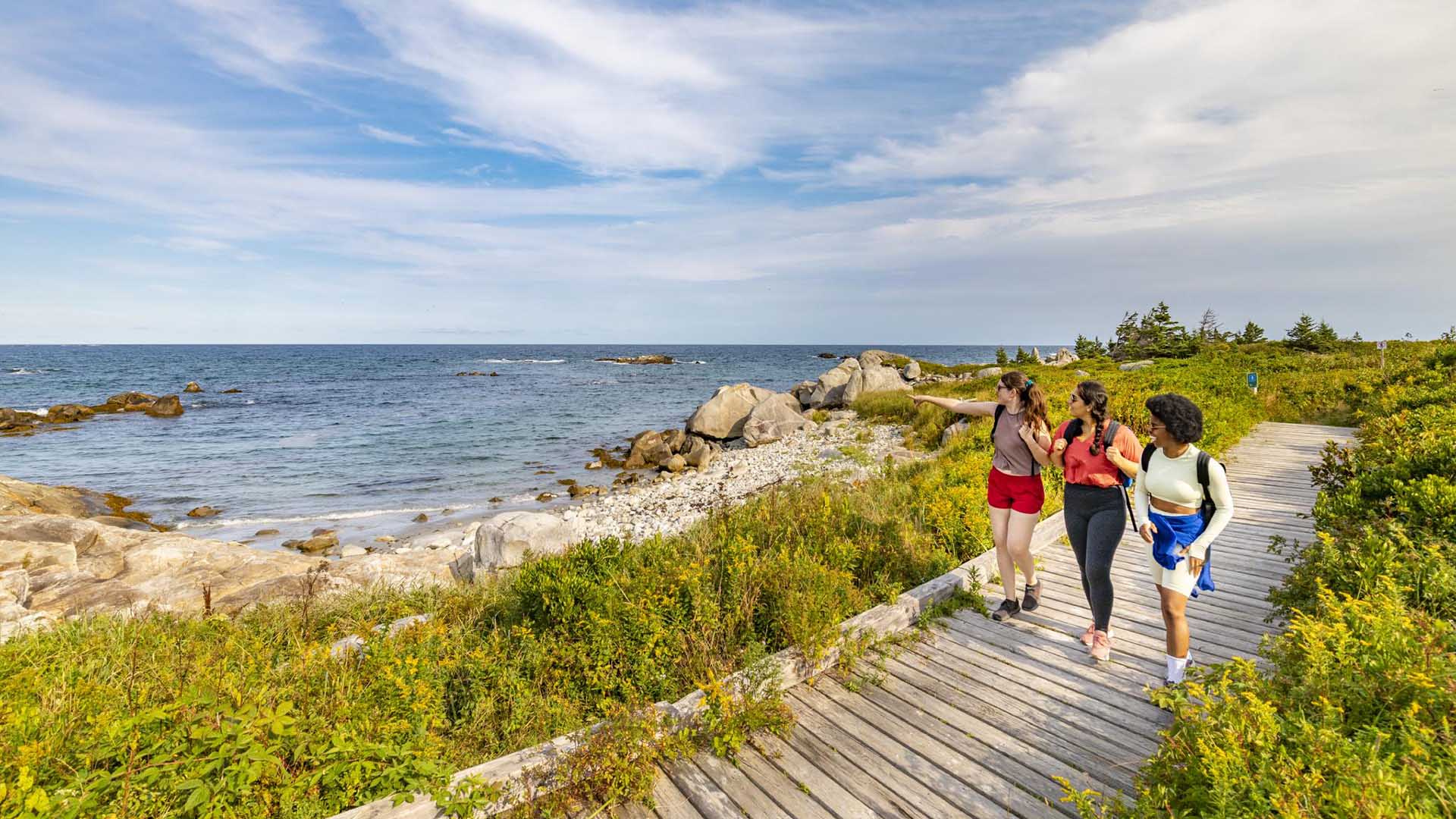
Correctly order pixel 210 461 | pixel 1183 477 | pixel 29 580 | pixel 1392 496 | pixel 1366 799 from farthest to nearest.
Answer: pixel 210 461 → pixel 29 580 → pixel 1392 496 → pixel 1183 477 → pixel 1366 799

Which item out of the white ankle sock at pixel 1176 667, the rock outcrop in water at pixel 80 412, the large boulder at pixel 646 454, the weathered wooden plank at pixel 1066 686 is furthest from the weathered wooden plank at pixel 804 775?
the rock outcrop in water at pixel 80 412

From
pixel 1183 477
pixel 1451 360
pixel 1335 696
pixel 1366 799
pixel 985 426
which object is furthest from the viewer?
pixel 1451 360

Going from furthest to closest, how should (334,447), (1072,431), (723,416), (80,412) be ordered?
(80,412)
(723,416)
(334,447)
(1072,431)

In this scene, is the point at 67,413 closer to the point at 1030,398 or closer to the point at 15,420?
the point at 15,420

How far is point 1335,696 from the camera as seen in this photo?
3.01 meters

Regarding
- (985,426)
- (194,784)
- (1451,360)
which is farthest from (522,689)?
(1451,360)

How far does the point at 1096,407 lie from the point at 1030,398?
523mm

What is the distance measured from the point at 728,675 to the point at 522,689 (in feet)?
4.80

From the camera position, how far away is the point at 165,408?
126 feet

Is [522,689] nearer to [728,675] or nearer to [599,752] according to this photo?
[599,752]

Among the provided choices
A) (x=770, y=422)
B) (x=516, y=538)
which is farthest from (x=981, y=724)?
(x=770, y=422)

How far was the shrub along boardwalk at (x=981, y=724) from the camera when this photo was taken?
3492 mm

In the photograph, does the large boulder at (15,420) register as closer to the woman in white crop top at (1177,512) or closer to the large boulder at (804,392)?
the large boulder at (804,392)

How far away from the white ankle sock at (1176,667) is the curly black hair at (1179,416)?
1587 millimetres
